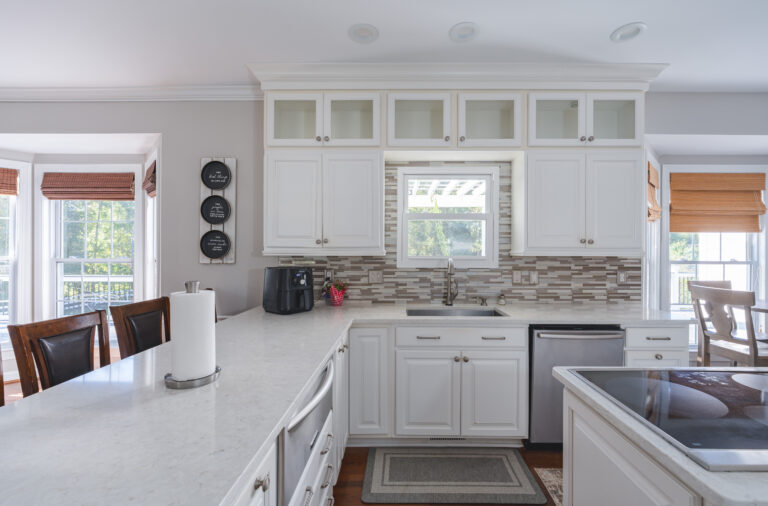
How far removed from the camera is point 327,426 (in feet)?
4.82

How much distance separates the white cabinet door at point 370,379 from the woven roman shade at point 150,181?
90.6 inches

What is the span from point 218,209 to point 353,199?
1066mm

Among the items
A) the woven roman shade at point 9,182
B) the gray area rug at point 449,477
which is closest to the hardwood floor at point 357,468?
the gray area rug at point 449,477

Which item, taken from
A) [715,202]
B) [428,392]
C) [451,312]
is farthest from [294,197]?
[715,202]

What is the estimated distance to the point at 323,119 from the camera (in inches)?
95.7

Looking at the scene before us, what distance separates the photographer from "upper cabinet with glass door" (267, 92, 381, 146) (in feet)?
7.95

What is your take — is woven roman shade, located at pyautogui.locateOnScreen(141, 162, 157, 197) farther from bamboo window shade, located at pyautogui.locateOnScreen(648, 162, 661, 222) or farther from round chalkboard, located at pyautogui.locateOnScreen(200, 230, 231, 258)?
bamboo window shade, located at pyautogui.locateOnScreen(648, 162, 661, 222)

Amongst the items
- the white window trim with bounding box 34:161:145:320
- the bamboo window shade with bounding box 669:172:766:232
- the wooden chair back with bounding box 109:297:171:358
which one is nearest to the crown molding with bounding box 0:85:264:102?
the white window trim with bounding box 34:161:145:320

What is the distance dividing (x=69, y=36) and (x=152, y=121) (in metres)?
0.72

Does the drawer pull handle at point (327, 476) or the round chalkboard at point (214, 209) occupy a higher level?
the round chalkboard at point (214, 209)

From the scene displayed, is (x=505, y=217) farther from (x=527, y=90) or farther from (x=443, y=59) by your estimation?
(x=443, y=59)

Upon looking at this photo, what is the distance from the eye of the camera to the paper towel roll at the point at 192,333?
Answer: 38.8 inches

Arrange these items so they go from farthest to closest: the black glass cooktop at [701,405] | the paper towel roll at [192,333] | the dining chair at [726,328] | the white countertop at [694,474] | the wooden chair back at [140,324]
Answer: the dining chair at [726,328] < the wooden chair back at [140,324] < the paper towel roll at [192,333] < the black glass cooktop at [701,405] < the white countertop at [694,474]

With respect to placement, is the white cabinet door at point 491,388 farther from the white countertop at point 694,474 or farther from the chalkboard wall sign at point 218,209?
the chalkboard wall sign at point 218,209
